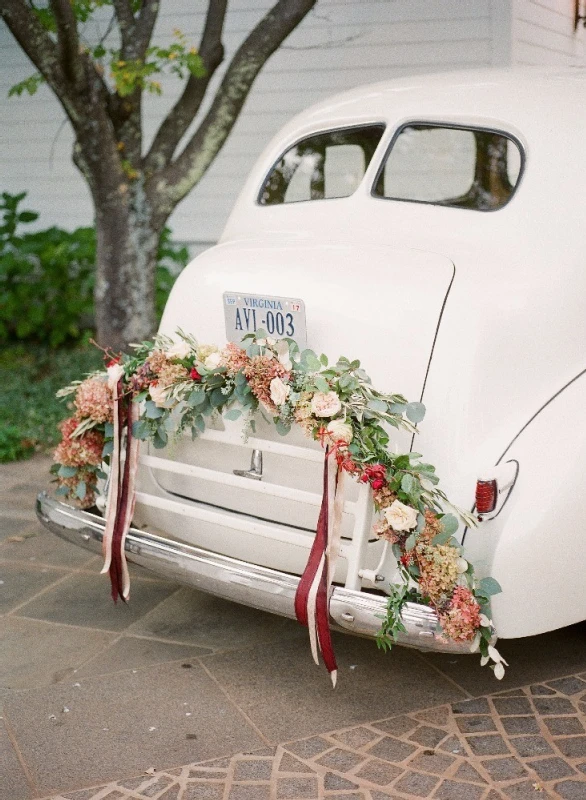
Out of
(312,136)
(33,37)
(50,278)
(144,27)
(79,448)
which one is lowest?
(50,278)

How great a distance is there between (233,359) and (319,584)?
768mm

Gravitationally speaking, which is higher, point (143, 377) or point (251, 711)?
point (143, 377)

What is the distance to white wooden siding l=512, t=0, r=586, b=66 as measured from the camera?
309 inches

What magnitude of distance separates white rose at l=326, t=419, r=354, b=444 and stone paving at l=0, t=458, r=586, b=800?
3.25ft

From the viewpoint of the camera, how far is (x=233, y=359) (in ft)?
10.4

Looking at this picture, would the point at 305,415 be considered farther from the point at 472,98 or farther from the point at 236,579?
the point at 472,98

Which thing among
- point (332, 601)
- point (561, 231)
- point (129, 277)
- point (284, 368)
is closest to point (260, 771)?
point (332, 601)

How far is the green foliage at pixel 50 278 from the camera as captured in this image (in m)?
8.66

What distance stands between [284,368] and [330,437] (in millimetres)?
308

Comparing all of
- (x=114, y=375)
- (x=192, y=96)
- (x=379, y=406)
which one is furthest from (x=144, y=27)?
(x=379, y=406)

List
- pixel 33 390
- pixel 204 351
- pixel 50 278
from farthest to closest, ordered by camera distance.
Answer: pixel 50 278 → pixel 33 390 → pixel 204 351

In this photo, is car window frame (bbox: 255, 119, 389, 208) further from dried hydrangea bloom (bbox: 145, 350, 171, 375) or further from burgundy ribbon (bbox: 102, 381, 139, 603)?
burgundy ribbon (bbox: 102, 381, 139, 603)

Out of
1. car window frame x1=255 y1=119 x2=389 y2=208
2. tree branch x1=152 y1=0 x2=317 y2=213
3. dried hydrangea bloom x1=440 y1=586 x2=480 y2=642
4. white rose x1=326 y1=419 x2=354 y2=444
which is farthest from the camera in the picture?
tree branch x1=152 y1=0 x2=317 y2=213

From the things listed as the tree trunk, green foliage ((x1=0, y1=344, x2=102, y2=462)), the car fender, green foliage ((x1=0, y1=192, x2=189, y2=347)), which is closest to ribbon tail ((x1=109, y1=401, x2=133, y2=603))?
the car fender
